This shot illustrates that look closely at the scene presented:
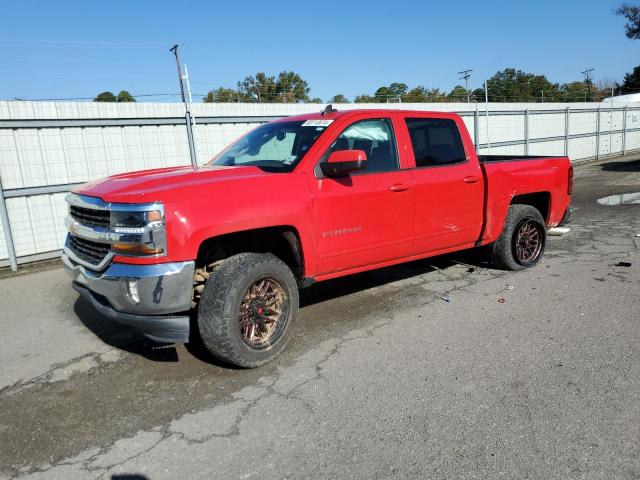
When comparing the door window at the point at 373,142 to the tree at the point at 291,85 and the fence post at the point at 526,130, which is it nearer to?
the fence post at the point at 526,130

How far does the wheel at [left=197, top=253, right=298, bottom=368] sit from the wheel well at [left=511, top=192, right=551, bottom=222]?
12.3ft

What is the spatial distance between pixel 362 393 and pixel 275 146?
245 cm

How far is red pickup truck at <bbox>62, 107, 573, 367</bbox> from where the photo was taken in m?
3.46

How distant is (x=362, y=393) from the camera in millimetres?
3457

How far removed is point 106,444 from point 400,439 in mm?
1765

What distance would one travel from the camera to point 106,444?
3.03 m

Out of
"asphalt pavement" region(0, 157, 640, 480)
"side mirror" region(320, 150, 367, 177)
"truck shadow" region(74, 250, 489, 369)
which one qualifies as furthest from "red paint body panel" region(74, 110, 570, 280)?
"truck shadow" region(74, 250, 489, 369)

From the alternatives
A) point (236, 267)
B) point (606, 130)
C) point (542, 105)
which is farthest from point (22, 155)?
point (606, 130)

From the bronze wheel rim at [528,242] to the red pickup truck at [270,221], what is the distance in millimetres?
650

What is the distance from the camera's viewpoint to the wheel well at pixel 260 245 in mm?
3938

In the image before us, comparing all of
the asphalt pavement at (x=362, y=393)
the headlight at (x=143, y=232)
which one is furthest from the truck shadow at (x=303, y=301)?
the headlight at (x=143, y=232)

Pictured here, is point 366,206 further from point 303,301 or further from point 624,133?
point 624,133

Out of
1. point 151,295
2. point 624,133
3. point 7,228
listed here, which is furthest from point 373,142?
point 624,133

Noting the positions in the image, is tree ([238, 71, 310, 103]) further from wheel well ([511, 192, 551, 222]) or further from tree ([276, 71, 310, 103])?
→ wheel well ([511, 192, 551, 222])
